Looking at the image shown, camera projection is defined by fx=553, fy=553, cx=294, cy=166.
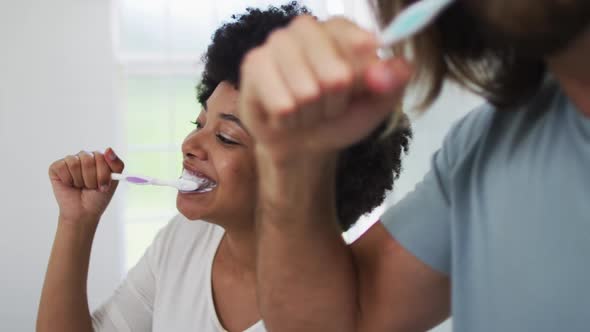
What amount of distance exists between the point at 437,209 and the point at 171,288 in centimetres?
65

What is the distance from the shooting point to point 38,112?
2484mm

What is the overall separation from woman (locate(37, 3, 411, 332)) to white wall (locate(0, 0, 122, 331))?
62.8 inches

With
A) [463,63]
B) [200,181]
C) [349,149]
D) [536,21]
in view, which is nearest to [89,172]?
[200,181]

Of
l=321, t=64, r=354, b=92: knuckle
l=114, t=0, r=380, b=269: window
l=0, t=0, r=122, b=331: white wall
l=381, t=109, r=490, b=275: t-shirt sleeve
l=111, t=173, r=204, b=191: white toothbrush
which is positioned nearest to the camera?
l=321, t=64, r=354, b=92: knuckle

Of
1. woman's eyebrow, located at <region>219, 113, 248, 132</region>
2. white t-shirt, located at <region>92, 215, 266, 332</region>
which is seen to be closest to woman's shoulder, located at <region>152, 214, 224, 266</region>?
white t-shirt, located at <region>92, 215, 266, 332</region>

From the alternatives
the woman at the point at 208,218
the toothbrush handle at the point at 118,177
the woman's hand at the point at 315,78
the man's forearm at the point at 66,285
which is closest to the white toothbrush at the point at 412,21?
the woman's hand at the point at 315,78

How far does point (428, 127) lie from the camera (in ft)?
8.95

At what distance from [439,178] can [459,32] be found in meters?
0.15

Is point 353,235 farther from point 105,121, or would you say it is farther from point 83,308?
point 83,308

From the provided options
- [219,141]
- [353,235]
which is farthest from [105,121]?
[219,141]

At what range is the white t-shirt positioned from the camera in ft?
3.30

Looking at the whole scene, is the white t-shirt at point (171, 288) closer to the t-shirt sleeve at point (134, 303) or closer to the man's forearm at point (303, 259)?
the t-shirt sleeve at point (134, 303)

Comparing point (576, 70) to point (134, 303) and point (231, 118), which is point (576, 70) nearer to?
point (231, 118)

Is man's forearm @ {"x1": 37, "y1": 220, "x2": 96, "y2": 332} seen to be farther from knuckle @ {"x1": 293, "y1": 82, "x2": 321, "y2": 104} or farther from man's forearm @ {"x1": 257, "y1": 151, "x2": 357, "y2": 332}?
knuckle @ {"x1": 293, "y1": 82, "x2": 321, "y2": 104}
